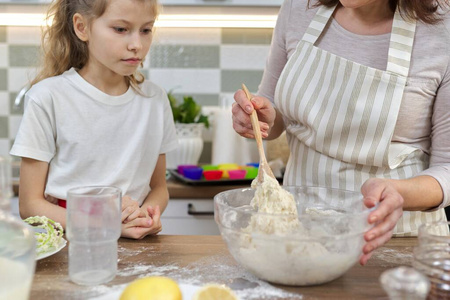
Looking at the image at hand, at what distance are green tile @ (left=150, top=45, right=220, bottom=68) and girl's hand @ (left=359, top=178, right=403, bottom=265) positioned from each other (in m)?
1.82

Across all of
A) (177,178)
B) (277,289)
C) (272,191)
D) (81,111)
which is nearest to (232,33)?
(177,178)

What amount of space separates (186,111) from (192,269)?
1.56 m

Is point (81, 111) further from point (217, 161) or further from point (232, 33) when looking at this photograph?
point (232, 33)

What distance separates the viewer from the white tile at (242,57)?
279 cm

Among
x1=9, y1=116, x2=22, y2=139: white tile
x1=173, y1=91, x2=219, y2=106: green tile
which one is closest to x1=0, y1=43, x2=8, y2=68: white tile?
x1=9, y1=116, x2=22, y2=139: white tile

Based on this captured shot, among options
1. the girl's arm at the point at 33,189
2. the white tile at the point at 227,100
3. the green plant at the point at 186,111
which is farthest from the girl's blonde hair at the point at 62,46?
the white tile at the point at 227,100

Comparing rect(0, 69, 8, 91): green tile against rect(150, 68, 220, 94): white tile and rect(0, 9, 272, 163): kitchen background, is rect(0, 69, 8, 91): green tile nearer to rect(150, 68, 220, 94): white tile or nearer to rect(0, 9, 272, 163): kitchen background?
rect(0, 9, 272, 163): kitchen background

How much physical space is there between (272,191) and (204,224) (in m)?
1.27

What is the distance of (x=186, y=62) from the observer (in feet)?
9.16

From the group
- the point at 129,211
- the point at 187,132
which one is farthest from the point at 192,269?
the point at 187,132

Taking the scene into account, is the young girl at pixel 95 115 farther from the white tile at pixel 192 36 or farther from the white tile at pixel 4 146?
the white tile at pixel 4 146

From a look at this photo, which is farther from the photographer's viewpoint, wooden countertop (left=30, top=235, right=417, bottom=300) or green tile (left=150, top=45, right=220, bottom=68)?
green tile (left=150, top=45, right=220, bottom=68)

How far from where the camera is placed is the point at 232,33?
2777mm

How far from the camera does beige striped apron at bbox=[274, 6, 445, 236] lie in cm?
133
